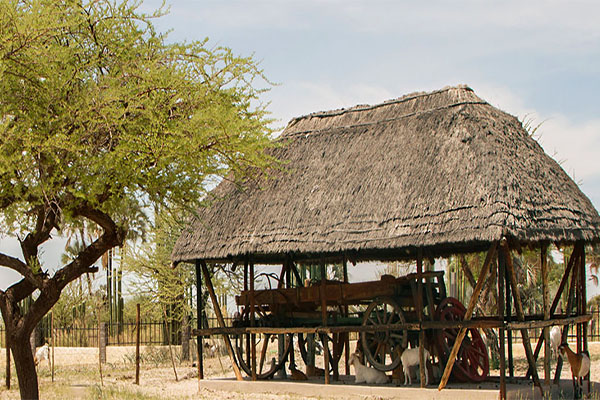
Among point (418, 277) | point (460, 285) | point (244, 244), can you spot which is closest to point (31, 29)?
point (244, 244)

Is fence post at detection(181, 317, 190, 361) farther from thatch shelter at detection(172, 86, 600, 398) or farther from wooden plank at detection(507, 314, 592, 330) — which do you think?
wooden plank at detection(507, 314, 592, 330)

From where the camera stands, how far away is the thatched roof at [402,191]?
39.5 ft

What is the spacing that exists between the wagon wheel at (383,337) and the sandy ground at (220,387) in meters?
0.44

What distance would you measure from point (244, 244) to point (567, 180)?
5677 millimetres

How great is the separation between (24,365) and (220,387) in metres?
3.72

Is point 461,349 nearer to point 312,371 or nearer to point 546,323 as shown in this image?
point 546,323

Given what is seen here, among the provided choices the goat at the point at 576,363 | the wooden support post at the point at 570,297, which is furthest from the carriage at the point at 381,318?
the goat at the point at 576,363

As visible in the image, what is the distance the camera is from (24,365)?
12.3 meters

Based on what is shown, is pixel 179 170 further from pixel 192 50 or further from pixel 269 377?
pixel 269 377

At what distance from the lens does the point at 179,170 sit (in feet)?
41.5

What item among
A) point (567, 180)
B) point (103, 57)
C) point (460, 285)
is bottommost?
point (460, 285)

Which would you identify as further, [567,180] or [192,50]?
[567,180]

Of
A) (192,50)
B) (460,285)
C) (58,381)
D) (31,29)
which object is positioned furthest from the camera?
(460,285)

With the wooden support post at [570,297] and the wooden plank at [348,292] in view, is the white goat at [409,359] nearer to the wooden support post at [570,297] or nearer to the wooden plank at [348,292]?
the wooden plank at [348,292]
